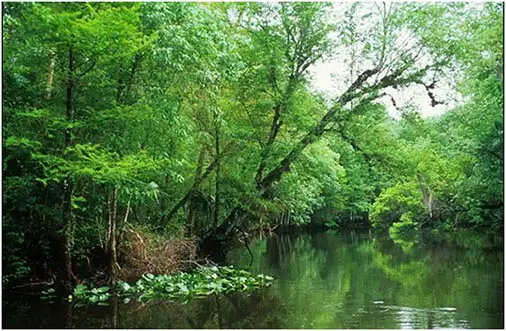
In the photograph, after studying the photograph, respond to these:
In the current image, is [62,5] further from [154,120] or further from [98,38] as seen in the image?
[154,120]

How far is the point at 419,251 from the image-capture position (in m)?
20.1

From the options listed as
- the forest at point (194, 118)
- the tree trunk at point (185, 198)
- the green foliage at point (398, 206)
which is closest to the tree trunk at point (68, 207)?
the forest at point (194, 118)

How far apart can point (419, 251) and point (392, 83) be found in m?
7.48

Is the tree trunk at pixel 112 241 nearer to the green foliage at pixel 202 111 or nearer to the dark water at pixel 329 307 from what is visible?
the green foliage at pixel 202 111

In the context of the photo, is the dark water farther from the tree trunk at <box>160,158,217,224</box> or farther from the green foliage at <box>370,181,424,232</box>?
the green foliage at <box>370,181,424,232</box>

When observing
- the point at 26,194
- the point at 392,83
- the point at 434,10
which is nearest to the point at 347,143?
the point at 392,83

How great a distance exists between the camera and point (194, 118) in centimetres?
1547

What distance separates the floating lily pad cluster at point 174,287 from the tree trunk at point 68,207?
0.98 feet

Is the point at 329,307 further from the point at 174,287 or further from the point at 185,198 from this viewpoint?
the point at 185,198

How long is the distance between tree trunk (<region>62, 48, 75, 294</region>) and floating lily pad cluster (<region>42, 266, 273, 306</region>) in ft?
0.98

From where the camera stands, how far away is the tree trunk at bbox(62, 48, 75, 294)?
355 inches

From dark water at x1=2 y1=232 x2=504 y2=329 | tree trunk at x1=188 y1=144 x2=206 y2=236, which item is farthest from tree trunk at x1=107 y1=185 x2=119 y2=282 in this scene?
tree trunk at x1=188 y1=144 x2=206 y2=236

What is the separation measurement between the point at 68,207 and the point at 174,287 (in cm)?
254

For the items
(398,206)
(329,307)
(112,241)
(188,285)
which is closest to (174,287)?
(188,285)
